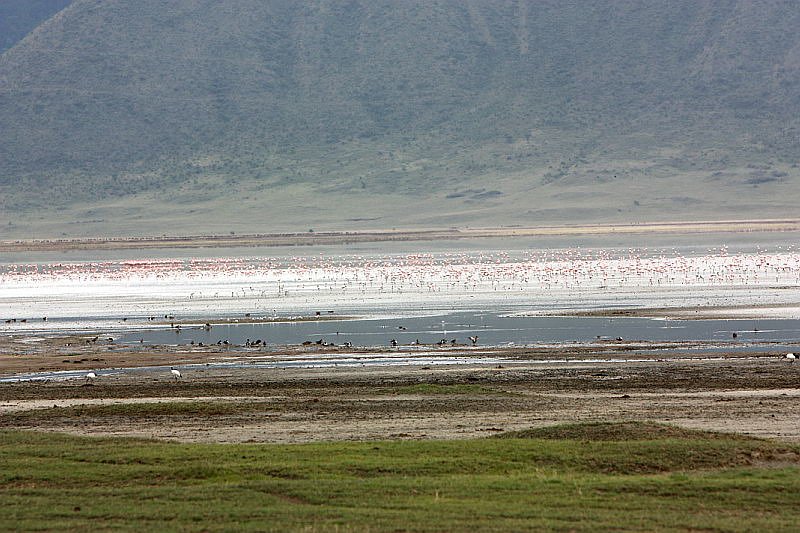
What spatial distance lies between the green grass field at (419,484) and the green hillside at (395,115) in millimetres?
113114

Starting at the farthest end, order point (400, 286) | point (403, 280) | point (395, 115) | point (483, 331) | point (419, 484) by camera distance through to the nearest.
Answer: point (395, 115)
point (403, 280)
point (400, 286)
point (483, 331)
point (419, 484)

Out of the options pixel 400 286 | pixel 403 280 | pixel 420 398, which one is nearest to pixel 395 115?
pixel 403 280

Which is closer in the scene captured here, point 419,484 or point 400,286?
point 419,484

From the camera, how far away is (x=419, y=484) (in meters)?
15.1

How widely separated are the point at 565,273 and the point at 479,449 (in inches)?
1951

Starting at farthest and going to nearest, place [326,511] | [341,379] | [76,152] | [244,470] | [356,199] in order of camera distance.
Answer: [76,152] → [356,199] → [341,379] → [244,470] → [326,511]

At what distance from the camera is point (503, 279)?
64500 millimetres

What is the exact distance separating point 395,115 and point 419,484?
518 feet

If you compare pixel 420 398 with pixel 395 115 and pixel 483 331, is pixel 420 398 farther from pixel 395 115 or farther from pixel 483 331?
pixel 395 115

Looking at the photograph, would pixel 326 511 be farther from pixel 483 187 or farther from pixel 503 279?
pixel 483 187

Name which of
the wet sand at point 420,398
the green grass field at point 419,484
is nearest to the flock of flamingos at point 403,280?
the wet sand at point 420,398

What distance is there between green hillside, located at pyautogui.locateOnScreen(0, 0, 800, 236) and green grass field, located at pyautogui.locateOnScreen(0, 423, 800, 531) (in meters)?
113

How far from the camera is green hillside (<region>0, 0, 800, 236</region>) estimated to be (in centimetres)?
14350

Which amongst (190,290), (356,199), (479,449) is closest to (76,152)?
(356,199)
